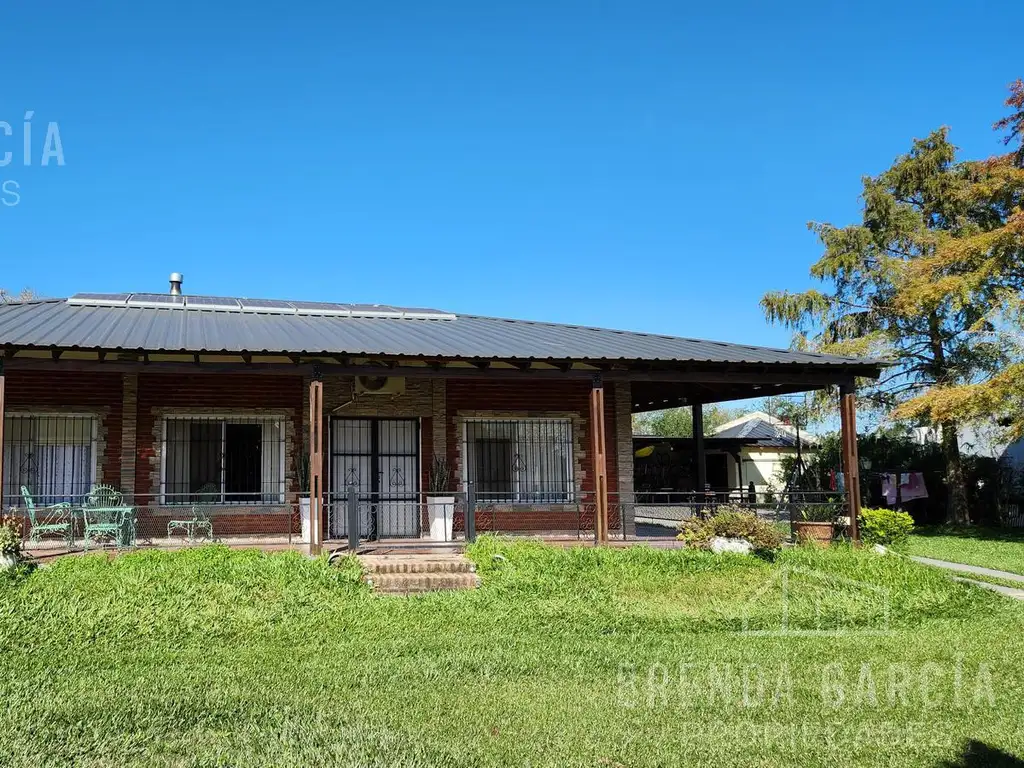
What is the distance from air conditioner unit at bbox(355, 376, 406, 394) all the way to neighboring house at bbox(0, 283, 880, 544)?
0.02 metres

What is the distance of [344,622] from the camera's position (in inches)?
355

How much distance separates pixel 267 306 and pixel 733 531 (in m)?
10.3

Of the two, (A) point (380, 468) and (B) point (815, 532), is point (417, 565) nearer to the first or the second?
(A) point (380, 468)

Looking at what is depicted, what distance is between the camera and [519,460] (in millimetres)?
15906

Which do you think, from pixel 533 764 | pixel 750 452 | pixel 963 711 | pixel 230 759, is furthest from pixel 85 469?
pixel 750 452

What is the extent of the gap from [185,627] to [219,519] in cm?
612

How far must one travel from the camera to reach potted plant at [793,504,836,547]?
1356cm

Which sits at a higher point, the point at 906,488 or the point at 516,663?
the point at 906,488

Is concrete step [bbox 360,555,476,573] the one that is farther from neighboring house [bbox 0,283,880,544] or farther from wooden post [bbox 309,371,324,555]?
neighboring house [bbox 0,283,880,544]

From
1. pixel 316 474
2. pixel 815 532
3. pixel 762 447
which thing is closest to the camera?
pixel 316 474

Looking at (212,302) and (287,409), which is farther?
(212,302)

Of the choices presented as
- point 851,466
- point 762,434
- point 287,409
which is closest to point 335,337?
point 287,409

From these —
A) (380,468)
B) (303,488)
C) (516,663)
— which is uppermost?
(380,468)

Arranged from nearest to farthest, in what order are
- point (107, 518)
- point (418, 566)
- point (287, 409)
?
point (418, 566)
point (107, 518)
point (287, 409)
